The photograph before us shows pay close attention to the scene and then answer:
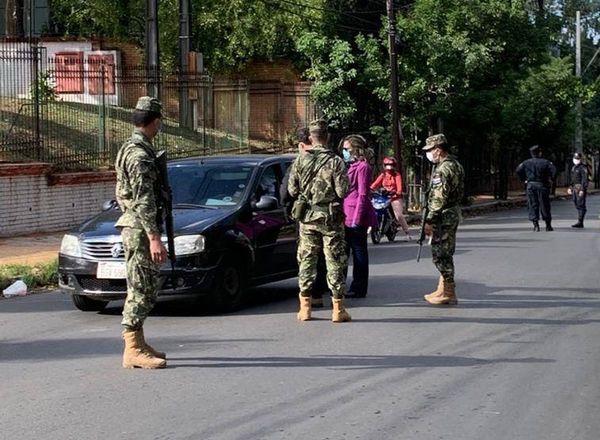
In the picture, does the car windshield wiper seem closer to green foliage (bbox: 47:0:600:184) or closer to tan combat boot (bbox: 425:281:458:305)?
tan combat boot (bbox: 425:281:458:305)

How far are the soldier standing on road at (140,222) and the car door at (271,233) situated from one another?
3.63m

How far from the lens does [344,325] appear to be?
1062 centimetres

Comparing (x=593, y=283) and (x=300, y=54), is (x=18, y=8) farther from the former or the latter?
(x=593, y=283)

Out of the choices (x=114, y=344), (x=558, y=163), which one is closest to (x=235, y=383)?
(x=114, y=344)

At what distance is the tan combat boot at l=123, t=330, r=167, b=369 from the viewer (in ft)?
27.5

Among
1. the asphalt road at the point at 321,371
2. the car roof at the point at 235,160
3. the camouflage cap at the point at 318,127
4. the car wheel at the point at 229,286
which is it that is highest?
the camouflage cap at the point at 318,127

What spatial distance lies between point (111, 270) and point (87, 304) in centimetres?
116

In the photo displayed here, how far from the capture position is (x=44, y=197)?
2105 cm

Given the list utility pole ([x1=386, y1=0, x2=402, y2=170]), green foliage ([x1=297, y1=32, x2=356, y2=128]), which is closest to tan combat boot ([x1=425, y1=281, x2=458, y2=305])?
utility pole ([x1=386, y1=0, x2=402, y2=170])

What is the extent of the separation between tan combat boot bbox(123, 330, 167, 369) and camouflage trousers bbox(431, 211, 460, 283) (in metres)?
4.41

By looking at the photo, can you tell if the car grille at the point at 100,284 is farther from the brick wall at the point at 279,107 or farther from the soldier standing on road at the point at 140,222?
the brick wall at the point at 279,107

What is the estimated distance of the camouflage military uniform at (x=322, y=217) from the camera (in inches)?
420

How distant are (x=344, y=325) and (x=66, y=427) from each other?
170 inches

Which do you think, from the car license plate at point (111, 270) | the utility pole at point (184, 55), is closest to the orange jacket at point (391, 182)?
the utility pole at point (184, 55)
